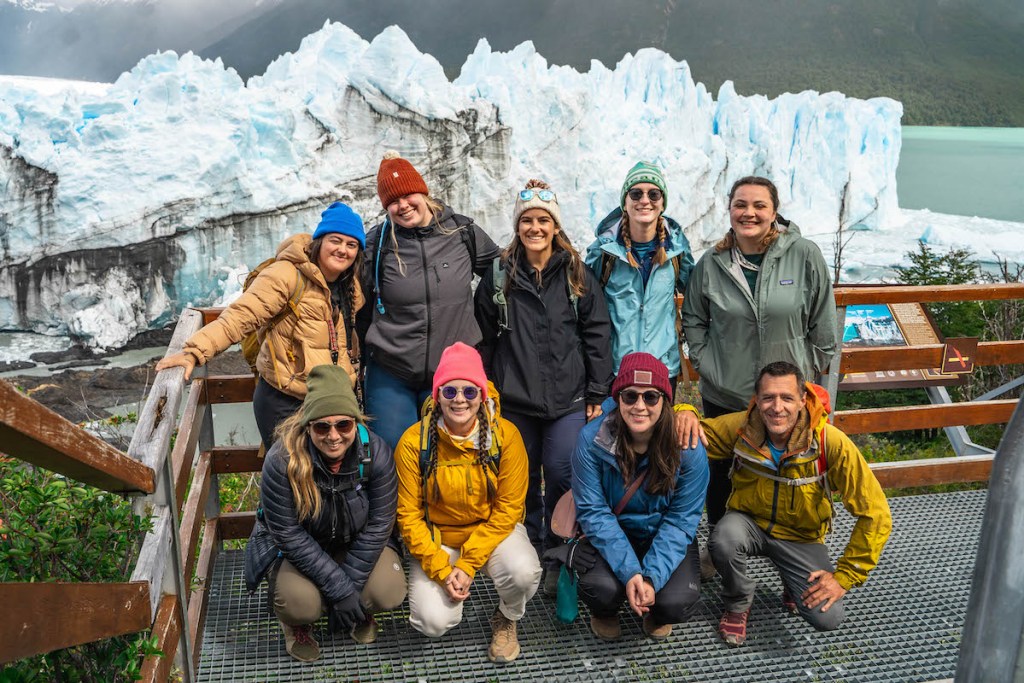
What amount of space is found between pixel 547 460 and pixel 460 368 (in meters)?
0.57

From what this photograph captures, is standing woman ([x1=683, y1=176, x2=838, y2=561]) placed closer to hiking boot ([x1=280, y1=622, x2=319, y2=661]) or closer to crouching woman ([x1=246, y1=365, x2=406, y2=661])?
crouching woman ([x1=246, y1=365, x2=406, y2=661])

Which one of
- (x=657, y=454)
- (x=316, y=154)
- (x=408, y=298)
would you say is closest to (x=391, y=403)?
(x=408, y=298)

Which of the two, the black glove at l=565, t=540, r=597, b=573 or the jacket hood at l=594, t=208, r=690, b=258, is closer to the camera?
the black glove at l=565, t=540, r=597, b=573

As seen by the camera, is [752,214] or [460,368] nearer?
[460,368]

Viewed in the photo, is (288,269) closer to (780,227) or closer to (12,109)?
(780,227)

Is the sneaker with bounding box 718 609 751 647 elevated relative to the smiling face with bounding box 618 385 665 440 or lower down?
lower down

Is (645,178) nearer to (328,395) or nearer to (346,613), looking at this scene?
(328,395)

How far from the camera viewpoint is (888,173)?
2500 centimetres

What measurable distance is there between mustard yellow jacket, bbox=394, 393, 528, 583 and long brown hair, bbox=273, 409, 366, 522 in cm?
26

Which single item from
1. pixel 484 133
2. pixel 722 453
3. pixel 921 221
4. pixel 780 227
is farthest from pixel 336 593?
pixel 921 221

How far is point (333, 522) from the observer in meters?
2.39

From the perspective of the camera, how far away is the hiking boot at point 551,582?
8.95 ft

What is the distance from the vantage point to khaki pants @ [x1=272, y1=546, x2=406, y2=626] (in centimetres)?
234

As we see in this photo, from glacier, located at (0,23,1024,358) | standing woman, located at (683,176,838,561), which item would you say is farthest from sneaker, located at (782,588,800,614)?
glacier, located at (0,23,1024,358)
